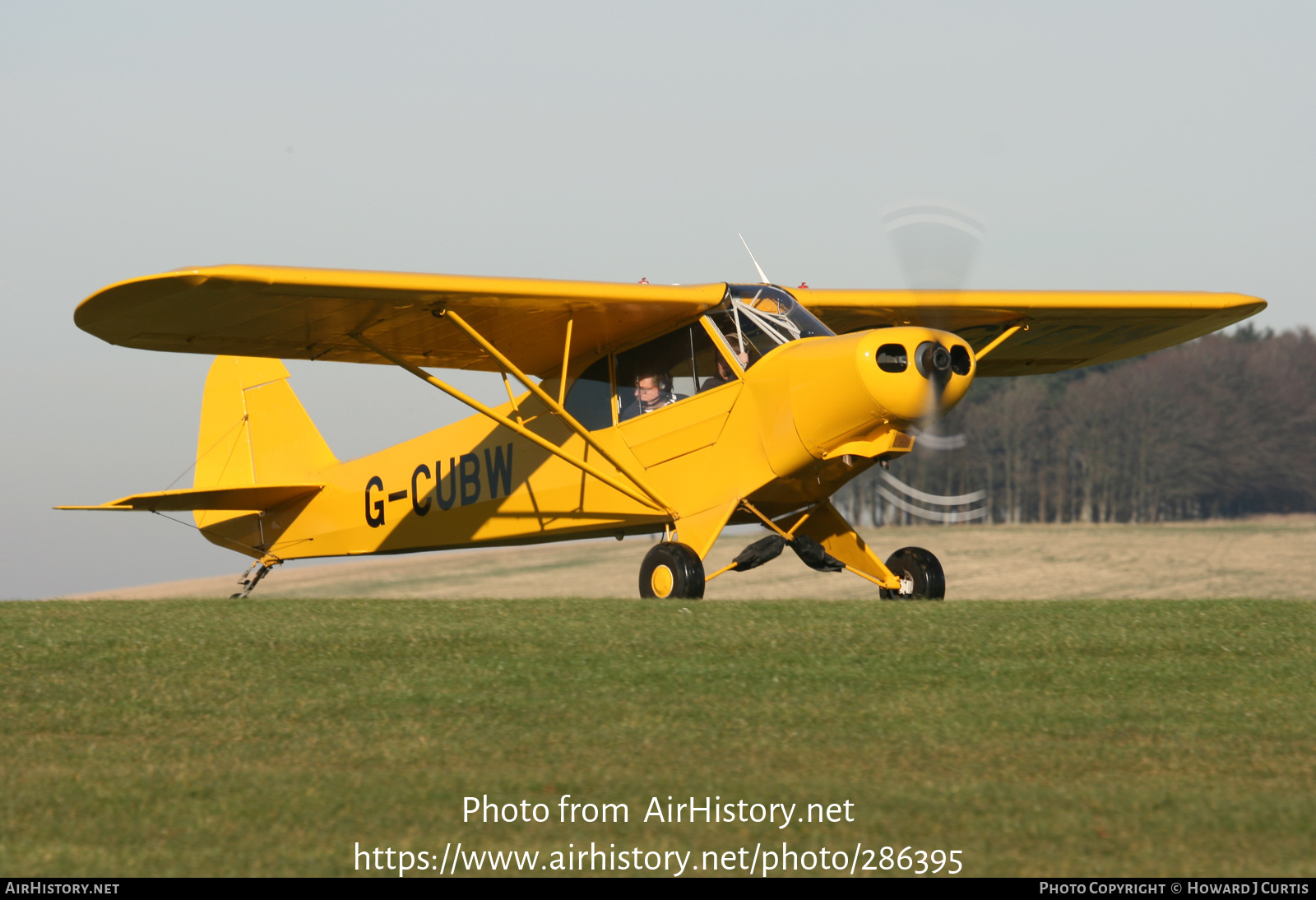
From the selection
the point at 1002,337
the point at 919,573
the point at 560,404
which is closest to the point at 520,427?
the point at 560,404

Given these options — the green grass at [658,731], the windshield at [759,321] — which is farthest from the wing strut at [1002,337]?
the green grass at [658,731]

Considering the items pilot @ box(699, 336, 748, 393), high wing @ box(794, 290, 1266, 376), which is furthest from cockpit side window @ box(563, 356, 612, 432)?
high wing @ box(794, 290, 1266, 376)

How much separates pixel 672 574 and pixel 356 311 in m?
3.92

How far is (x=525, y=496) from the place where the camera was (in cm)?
1416

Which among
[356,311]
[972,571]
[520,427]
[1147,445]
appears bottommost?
[972,571]

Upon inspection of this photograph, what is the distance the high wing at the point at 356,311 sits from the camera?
11.1 metres

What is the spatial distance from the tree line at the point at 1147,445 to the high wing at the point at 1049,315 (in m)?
64.8

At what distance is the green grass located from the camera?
4.96m

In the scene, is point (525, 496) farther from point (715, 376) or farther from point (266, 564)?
point (266, 564)

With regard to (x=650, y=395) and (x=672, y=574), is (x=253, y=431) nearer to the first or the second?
(x=650, y=395)

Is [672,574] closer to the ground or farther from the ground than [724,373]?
closer to the ground

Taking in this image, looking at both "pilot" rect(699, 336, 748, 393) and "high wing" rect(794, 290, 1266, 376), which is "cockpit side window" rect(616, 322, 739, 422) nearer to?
"pilot" rect(699, 336, 748, 393)

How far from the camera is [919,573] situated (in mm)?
12016

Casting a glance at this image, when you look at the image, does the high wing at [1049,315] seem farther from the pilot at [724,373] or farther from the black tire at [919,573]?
the black tire at [919,573]
